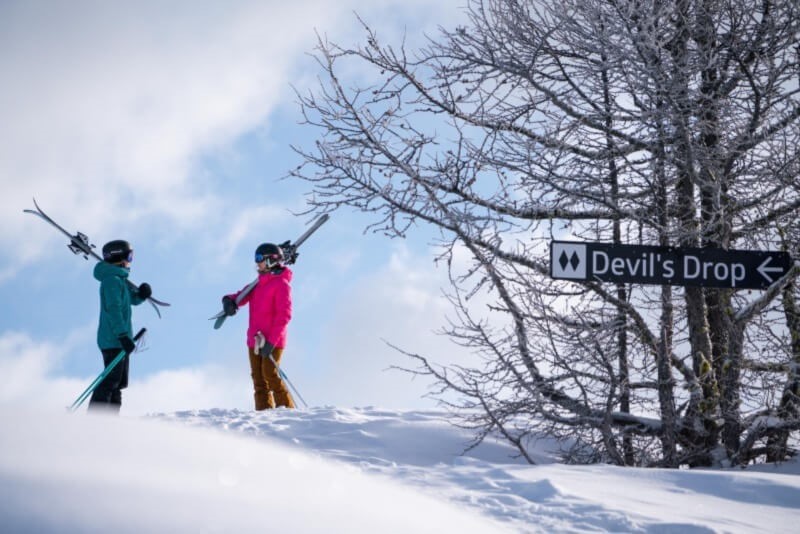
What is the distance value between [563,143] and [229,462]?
5.12 m

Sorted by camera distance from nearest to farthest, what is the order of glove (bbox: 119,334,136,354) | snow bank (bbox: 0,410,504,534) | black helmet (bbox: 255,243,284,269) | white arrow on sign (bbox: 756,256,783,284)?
snow bank (bbox: 0,410,504,534) < white arrow on sign (bbox: 756,256,783,284) < glove (bbox: 119,334,136,354) < black helmet (bbox: 255,243,284,269)

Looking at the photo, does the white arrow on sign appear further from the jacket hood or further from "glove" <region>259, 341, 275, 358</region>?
the jacket hood

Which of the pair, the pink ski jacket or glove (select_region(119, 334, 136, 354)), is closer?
glove (select_region(119, 334, 136, 354))

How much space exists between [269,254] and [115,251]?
1799mm

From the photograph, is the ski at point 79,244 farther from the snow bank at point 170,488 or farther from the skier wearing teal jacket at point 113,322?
the snow bank at point 170,488

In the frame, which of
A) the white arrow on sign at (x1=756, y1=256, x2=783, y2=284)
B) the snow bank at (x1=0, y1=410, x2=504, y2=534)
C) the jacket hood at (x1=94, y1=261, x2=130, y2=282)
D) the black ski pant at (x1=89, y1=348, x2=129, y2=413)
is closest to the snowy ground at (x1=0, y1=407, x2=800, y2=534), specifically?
the snow bank at (x1=0, y1=410, x2=504, y2=534)

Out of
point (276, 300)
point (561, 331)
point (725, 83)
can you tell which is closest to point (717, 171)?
point (725, 83)

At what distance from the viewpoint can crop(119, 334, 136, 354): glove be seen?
8824 mm

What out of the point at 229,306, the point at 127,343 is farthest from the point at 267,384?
the point at 127,343

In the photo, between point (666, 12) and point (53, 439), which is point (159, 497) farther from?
point (666, 12)

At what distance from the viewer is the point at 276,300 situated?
974 centimetres

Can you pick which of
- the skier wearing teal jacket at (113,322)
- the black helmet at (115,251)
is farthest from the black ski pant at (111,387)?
the black helmet at (115,251)

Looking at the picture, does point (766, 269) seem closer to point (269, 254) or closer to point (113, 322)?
point (269, 254)

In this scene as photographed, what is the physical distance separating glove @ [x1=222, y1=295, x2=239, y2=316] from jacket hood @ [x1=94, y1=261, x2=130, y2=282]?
55.5 inches
